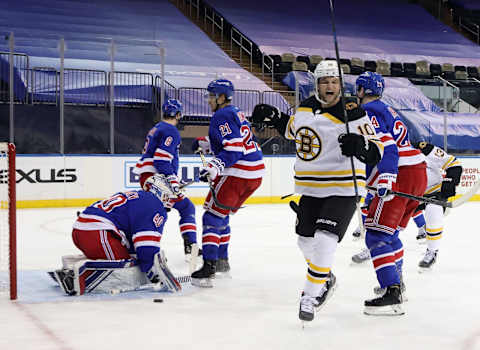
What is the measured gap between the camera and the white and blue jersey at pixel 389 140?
3593 mm

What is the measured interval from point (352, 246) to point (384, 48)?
12.2 m

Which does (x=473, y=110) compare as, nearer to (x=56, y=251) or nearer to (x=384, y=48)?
(x=384, y=48)

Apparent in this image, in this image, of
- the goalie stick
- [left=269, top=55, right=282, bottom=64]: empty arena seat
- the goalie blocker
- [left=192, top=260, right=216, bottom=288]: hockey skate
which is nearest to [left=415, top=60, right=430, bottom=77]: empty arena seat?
[left=269, top=55, right=282, bottom=64]: empty arena seat

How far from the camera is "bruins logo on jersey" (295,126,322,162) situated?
3.30m

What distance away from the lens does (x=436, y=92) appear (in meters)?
12.5

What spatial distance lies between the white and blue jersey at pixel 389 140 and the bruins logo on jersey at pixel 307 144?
463mm

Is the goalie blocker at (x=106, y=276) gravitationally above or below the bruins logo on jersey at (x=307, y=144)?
below

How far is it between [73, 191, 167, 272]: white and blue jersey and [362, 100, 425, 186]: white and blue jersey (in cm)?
128

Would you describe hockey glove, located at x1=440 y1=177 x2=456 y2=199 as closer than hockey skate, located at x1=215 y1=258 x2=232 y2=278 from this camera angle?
Yes

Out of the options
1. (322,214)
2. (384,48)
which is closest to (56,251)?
(322,214)

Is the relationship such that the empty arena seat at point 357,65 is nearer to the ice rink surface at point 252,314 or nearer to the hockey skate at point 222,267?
the ice rink surface at point 252,314

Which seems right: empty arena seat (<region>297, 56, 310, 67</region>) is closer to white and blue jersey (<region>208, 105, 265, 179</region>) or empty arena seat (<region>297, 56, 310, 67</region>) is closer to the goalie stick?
white and blue jersey (<region>208, 105, 265, 179</region>)

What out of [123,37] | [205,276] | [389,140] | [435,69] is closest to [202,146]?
[205,276]

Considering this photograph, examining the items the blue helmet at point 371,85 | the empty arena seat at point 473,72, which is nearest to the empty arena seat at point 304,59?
the empty arena seat at point 473,72
